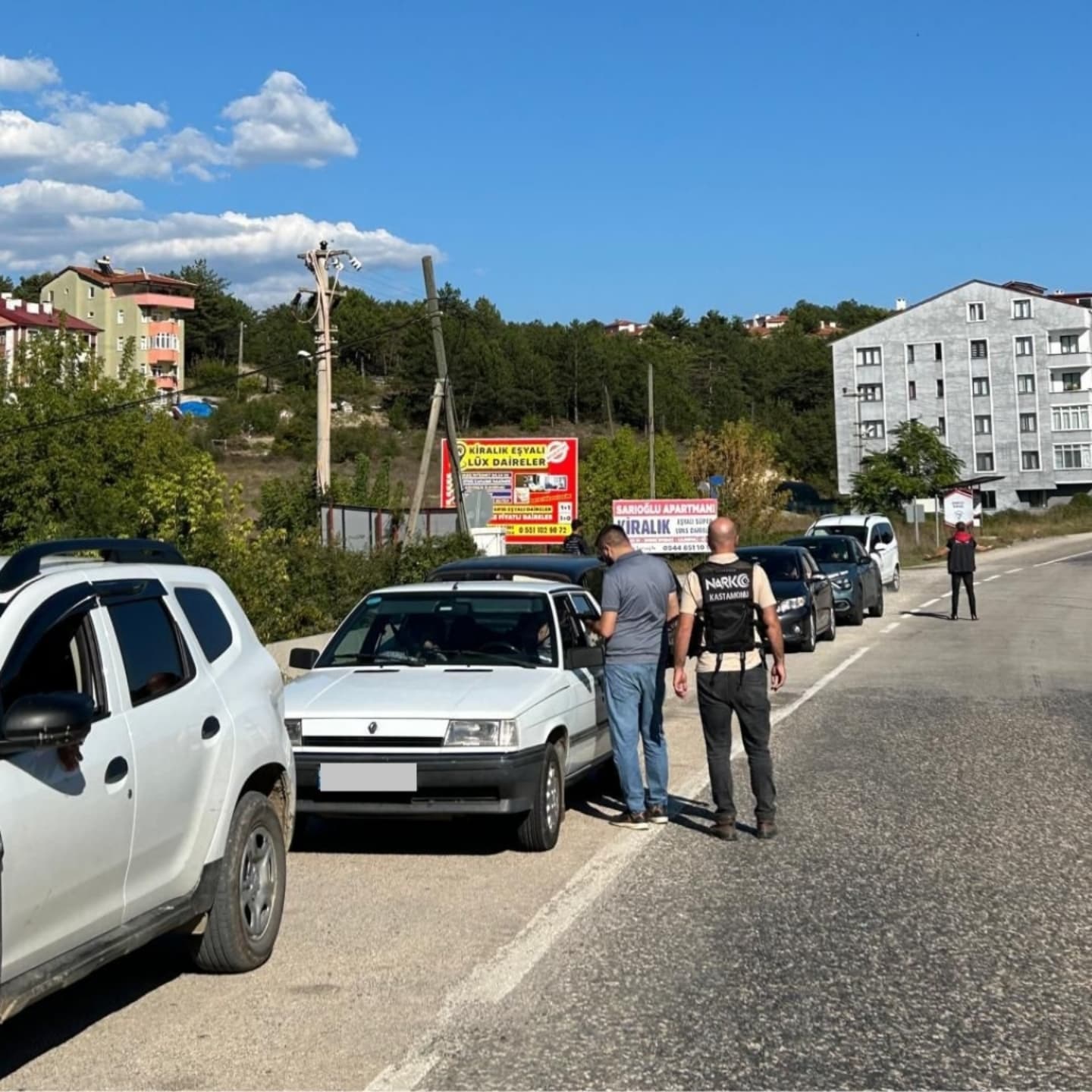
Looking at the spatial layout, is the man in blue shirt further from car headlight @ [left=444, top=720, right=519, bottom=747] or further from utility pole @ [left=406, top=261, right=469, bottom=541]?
utility pole @ [left=406, top=261, right=469, bottom=541]

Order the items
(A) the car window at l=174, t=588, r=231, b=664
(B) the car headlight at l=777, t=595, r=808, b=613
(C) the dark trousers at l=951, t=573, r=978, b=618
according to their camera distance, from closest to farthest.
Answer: (A) the car window at l=174, t=588, r=231, b=664, (B) the car headlight at l=777, t=595, r=808, b=613, (C) the dark trousers at l=951, t=573, r=978, b=618

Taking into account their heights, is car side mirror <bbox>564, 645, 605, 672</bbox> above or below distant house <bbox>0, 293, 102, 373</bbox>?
below

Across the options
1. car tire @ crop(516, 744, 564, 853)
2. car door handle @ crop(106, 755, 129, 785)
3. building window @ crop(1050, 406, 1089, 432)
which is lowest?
car tire @ crop(516, 744, 564, 853)

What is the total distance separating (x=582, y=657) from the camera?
28.6 feet

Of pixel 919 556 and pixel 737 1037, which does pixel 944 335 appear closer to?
pixel 919 556

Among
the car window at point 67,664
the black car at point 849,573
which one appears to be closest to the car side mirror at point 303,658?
the car window at point 67,664

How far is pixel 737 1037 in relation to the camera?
4781 mm

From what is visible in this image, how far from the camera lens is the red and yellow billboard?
4138cm

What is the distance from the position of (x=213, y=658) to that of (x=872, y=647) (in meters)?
16.6

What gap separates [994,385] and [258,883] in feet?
313

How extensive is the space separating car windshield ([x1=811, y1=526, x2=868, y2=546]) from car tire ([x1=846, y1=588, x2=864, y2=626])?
678 centimetres

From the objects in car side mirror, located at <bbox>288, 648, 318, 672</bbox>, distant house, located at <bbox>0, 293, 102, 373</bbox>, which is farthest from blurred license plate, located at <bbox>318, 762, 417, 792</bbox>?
distant house, located at <bbox>0, 293, 102, 373</bbox>

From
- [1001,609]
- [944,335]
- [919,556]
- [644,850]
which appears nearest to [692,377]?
[944,335]

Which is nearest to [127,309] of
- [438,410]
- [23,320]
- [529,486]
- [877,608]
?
[23,320]
